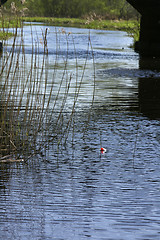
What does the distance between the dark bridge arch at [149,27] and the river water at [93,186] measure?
1430 centimetres

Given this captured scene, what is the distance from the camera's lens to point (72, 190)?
15.7ft

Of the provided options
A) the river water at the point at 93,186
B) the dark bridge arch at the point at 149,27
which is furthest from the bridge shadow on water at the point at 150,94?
the dark bridge arch at the point at 149,27

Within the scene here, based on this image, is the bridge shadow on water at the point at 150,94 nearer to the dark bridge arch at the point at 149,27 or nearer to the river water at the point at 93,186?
the river water at the point at 93,186

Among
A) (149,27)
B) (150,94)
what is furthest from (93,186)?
(149,27)

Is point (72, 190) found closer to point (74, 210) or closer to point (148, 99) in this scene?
point (74, 210)

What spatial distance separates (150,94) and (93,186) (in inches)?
257

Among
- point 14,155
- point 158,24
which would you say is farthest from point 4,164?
point 158,24

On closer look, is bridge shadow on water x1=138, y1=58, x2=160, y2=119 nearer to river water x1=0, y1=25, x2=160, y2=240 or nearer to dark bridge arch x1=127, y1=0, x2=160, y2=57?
river water x1=0, y1=25, x2=160, y2=240

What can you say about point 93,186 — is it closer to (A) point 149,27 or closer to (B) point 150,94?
(B) point 150,94

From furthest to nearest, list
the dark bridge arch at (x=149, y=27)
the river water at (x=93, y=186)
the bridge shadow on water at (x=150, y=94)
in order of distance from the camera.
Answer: the dark bridge arch at (x=149, y=27)
the bridge shadow on water at (x=150, y=94)
the river water at (x=93, y=186)

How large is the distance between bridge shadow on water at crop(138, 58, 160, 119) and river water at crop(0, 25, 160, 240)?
20 centimetres

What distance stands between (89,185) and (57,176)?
0.42m

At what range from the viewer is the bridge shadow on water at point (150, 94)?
8930 millimetres

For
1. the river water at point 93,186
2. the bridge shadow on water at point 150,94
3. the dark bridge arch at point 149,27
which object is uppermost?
the dark bridge arch at point 149,27
